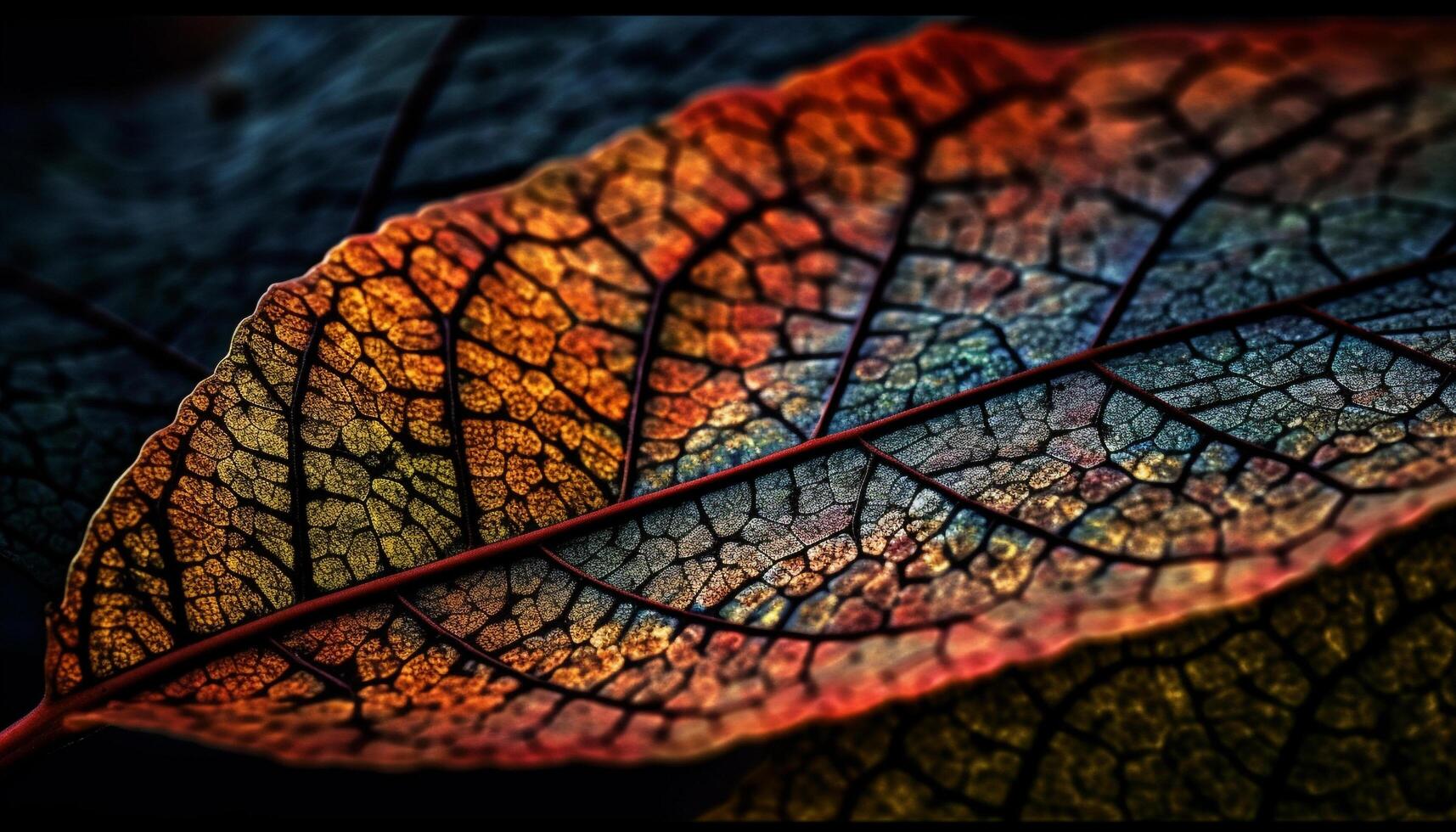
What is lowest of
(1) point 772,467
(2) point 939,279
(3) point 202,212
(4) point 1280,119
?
(1) point 772,467

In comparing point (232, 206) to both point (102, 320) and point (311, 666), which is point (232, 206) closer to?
point (102, 320)

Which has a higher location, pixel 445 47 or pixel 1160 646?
pixel 445 47

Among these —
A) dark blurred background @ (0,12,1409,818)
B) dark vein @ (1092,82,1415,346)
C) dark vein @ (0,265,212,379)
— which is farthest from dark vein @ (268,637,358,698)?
dark vein @ (1092,82,1415,346)

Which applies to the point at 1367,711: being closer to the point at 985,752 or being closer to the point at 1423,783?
the point at 1423,783

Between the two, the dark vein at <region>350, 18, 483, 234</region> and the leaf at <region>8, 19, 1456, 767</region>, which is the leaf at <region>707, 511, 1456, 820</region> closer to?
the leaf at <region>8, 19, 1456, 767</region>

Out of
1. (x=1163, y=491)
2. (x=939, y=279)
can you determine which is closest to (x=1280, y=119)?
(x=939, y=279)

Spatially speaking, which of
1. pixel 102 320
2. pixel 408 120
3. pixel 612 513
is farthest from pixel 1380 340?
pixel 102 320

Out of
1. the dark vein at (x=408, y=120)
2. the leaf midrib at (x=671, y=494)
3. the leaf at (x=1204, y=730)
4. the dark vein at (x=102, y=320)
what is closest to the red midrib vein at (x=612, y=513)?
the leaf midrib at (x=671, y=494)
